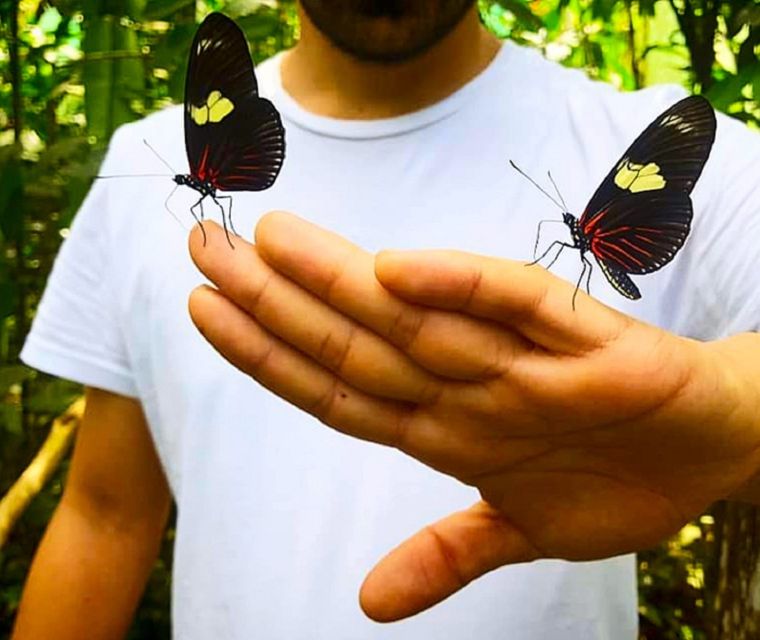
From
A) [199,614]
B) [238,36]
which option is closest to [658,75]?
[199,614]

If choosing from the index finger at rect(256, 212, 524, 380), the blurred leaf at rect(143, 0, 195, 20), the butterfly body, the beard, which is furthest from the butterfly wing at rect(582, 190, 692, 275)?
the blurred leaf at rect(143, 0, 195, 20)

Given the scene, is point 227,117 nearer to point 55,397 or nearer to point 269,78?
point 269,78

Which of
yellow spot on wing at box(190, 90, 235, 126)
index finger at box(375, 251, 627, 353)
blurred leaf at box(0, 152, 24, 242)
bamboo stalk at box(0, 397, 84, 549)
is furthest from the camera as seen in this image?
bamboo stalk at box(0, 397, 84, 549)

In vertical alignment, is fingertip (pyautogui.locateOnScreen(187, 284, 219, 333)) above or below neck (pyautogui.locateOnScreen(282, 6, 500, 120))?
below

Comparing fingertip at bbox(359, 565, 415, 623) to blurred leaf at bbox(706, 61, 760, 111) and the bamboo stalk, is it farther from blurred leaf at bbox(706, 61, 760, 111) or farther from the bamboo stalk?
the bamboo stalk

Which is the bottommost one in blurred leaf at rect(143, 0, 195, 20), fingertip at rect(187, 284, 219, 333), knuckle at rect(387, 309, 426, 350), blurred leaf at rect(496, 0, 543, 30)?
fingertip at rect(187, 284, 219, 333)

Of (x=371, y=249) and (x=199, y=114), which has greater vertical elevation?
(x=199, y=114)

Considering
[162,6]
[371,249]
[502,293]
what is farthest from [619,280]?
[162,6]

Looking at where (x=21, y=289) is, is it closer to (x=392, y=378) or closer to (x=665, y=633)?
→ (x=392, y=378)
